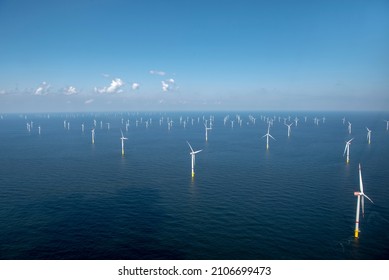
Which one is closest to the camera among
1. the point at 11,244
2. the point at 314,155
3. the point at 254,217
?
the point at 11,244

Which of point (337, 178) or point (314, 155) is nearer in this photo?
point (337, 178)

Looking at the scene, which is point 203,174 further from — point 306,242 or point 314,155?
point 314,155

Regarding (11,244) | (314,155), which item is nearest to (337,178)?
(314,155)

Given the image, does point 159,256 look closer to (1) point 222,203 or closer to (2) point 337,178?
(1) point 222,203

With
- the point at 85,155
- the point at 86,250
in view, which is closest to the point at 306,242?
the point at 86,250
